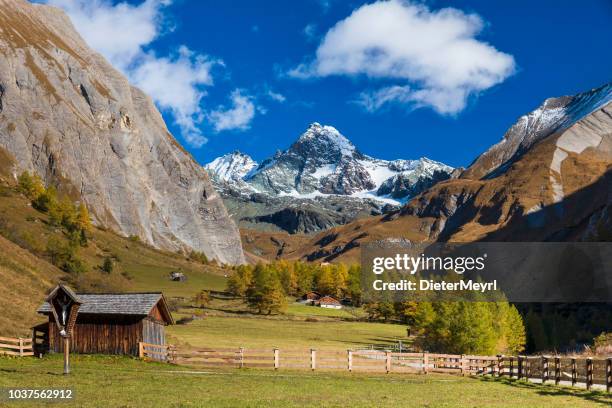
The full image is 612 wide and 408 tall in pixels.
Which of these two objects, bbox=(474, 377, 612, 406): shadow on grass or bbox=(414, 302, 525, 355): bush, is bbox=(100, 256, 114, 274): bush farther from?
bbox=(474, 377, 612, 406): shadow on grass

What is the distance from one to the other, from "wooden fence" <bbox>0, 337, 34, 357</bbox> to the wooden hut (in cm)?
151

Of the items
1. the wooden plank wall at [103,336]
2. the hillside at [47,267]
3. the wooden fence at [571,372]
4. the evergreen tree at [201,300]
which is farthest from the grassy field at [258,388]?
the evergreen tree at [201,300]

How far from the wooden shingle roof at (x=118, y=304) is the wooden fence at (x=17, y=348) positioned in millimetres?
2735

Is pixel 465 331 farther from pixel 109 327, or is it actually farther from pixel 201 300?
pixel 201 300

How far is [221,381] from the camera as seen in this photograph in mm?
32938

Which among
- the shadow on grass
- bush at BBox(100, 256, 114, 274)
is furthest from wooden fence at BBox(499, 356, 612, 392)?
bush at BBox(100, 256, 114, 274)

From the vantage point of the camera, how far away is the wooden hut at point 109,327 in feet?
148

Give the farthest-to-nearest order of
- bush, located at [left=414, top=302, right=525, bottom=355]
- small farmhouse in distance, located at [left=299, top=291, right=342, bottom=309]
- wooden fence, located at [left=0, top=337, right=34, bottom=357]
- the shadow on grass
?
small farmhouse in distance, located at [left=299, top=291, right=342, bottom=309] < bush, located at [left=414, top=302, right=525, bottom=355] < wooden fence, located at [left=0, top=337, right=34, bottom=357] < the shadow on grass

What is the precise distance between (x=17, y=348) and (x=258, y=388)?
20419 millimetres

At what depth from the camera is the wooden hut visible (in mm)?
45125

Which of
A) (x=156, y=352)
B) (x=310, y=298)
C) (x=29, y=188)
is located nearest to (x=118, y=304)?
(x=156, y=352)

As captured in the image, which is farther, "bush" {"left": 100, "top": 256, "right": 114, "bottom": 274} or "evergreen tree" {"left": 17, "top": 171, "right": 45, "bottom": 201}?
"evergreen tree" {"left": 17, "top": 171, "right": 45, "bottom": 201}

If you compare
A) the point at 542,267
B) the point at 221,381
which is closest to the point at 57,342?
the point at 221,381

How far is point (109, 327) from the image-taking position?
1802 inches
